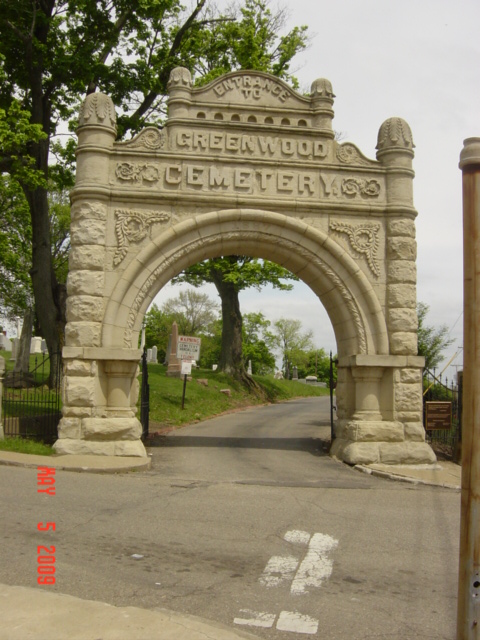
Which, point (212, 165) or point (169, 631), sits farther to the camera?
point (212, 165)

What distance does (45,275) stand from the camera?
57.1 feet

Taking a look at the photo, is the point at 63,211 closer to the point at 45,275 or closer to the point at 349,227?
the point at 45,275

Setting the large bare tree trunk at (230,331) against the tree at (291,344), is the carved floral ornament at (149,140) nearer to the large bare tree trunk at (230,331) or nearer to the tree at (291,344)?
the large bare tree trunk at (230,331)

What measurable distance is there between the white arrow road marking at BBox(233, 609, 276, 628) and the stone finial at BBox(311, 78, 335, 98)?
1025 cm

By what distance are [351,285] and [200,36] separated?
1311 cm

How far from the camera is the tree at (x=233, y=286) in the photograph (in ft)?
87.8

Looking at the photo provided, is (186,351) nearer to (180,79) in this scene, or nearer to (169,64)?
(169,64)

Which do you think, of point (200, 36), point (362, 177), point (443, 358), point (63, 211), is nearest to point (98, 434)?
point (362, 177)

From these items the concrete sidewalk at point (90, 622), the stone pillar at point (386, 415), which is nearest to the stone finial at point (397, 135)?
the stone pillar at point (386, 415)

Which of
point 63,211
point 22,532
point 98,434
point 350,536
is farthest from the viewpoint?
point 63,211

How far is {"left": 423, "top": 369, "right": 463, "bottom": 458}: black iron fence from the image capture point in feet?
42.2

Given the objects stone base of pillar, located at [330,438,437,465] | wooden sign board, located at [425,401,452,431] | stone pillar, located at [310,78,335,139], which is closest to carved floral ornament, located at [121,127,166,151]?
stone pillar, located at [310,78,335,139]

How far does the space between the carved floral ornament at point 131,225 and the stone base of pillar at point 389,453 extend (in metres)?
5.39

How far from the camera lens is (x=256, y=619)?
430cm
